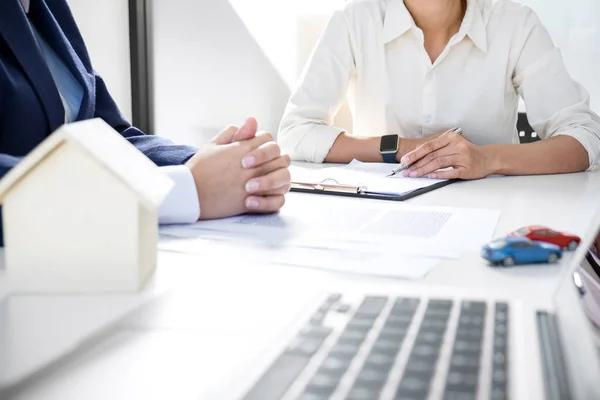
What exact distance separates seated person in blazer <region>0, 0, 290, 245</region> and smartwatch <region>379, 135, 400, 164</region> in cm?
60

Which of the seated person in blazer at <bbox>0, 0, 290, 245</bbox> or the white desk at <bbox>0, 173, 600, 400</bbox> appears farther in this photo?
the seated person in blazer at <bbox>0, 0, 290, 245</bbox>

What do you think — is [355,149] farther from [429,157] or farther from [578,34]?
[578,34]

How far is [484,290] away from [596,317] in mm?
686

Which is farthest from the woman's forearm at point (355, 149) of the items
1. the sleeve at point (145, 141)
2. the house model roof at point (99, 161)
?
the house model roof at point (99, 161)

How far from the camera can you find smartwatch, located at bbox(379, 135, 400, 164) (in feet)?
5.39

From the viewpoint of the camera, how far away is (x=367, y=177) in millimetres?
1378

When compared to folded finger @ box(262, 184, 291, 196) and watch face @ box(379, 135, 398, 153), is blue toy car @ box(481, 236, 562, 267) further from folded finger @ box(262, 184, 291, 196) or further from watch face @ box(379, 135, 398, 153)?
watch face @ box(379, 135, 398, 153)

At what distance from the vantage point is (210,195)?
949 millimetres

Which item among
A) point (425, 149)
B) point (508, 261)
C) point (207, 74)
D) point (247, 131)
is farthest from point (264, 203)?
point (207, 74)

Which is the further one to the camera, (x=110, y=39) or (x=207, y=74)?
(x=207, y=74)

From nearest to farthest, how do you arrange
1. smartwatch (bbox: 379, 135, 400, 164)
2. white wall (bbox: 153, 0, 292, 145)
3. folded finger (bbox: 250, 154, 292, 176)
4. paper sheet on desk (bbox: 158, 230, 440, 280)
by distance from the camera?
1. paper sheet on desk (bbox: 158, 230, 440, 280)
2. folded finger (bbox: 250, 154, 292, 176)
3. smartwatch (bbox: 379, 135, 400, 164)
4. white wall (bbox: 153, 0, 292, 145)

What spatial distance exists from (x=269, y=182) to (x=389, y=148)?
2.38ft

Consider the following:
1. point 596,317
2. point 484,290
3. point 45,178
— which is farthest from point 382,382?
point 596,317

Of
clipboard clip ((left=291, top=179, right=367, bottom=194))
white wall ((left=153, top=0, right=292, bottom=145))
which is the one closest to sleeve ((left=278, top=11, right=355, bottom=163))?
clipboard clip ((left=291, top=179, right=367, bottom=194))
